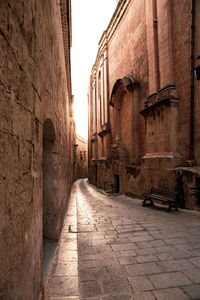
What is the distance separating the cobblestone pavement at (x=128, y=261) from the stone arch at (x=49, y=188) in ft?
1.41

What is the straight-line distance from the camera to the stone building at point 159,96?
6129 millimetres

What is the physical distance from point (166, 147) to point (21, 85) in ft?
21.7

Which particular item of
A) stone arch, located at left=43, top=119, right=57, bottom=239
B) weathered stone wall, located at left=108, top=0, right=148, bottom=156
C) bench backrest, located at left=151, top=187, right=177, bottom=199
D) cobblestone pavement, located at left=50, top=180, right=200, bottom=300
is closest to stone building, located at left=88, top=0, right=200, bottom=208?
weathered stone wall, located at left=108, top=0, right=148, bottom=156

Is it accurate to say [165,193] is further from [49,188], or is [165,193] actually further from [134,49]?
[134,49]

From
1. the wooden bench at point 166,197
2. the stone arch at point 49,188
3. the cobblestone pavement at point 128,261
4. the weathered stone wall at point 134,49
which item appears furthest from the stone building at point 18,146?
the weathered stone wall at point 134,49

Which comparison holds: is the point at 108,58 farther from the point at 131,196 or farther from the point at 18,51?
the point at 18,51

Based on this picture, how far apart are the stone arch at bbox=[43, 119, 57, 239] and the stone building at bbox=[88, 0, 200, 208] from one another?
4.27m

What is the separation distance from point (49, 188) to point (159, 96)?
6.25 meters

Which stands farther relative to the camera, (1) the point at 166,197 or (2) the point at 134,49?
(2) the point at 134,49

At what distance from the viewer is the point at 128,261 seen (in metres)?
2.59

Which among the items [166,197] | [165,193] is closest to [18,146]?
[166,197]

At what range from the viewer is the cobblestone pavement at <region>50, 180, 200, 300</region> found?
77.5 inches

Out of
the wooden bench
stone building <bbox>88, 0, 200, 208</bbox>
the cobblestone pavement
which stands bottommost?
the cobblestone pavement

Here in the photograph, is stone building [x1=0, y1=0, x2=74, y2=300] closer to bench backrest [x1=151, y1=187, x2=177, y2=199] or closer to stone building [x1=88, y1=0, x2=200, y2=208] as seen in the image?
stone building [x1=88, y1=0, x2=200, y2=208]
